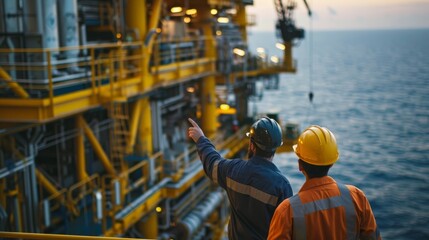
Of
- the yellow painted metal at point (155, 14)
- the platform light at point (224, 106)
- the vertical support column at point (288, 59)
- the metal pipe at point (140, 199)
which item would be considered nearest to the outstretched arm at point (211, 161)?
the metal pipe at point (140, 199)

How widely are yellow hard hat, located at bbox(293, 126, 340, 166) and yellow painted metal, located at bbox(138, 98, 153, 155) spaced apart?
9941 mm

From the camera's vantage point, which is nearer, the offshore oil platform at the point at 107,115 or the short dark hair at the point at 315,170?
the short dark hair at the point at 315,170

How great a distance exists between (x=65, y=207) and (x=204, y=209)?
544 centimetres

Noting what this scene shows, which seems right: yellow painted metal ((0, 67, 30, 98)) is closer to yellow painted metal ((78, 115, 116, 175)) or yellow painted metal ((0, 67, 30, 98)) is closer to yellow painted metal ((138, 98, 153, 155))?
yellow painted metal ((78, 115, 116, 175))

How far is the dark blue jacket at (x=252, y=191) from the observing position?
11.6 feet

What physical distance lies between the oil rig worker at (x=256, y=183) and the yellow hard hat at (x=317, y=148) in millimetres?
365

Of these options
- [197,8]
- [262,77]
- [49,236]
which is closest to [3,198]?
[49,236]

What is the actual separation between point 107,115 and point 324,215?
11110 mm

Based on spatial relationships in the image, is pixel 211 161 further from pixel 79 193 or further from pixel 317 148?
pixel 79 193

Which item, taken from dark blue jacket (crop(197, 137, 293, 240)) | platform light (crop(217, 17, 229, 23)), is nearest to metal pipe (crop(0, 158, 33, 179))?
dark blue jacket (crop(197, 137, 293, 240))

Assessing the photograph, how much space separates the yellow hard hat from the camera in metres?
3.15

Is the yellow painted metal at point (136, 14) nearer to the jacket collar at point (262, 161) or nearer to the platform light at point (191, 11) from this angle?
the platform light at point (191, 11)

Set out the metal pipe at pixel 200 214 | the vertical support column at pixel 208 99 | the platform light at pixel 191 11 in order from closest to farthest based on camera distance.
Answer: the metal pipe at pixel 200 214 < the platform light at pixel 191 11 < the vertical support column at pixel 208 99

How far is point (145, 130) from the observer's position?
1312cm
